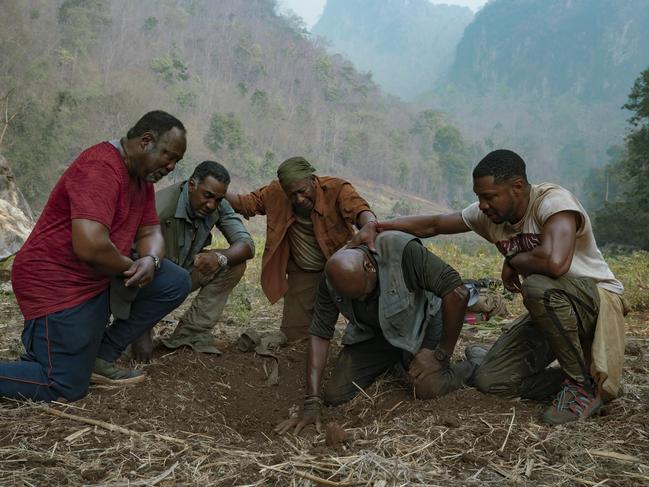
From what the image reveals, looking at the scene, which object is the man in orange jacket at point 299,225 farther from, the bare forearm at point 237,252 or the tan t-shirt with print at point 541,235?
the tan t-shirt with print at point 541,235

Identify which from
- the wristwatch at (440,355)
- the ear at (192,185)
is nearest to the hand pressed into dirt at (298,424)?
the wristwatch at (440,355)

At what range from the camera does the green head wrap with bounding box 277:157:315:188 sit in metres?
3.90

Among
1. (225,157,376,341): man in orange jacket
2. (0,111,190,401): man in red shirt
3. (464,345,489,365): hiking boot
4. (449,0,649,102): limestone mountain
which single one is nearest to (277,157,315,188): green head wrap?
(225,157,376,341): man in orange jacket

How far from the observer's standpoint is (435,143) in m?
57.0

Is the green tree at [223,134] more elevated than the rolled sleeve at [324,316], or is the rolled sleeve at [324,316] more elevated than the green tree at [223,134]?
the green tree at [223,134]

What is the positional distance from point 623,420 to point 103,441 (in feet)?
7.33

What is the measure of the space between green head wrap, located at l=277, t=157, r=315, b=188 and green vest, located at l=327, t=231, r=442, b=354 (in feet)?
3.17

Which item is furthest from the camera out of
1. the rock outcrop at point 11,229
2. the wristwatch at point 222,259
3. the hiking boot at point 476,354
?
the rock outcrop at point 11,229

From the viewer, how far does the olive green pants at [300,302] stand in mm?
4359

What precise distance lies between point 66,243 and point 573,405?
7.92 feet

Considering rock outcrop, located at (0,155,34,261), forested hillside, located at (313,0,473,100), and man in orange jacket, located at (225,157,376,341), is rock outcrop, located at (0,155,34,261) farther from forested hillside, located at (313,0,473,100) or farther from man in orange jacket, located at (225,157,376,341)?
forested hillside, located at (313,0,473,100)

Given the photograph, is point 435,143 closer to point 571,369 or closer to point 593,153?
point 593,153

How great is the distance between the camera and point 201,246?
394cm

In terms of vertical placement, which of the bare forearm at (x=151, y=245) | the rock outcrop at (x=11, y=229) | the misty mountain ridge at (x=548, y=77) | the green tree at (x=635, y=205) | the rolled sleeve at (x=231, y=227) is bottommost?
the rock outcrop at (x=11, y=229)
